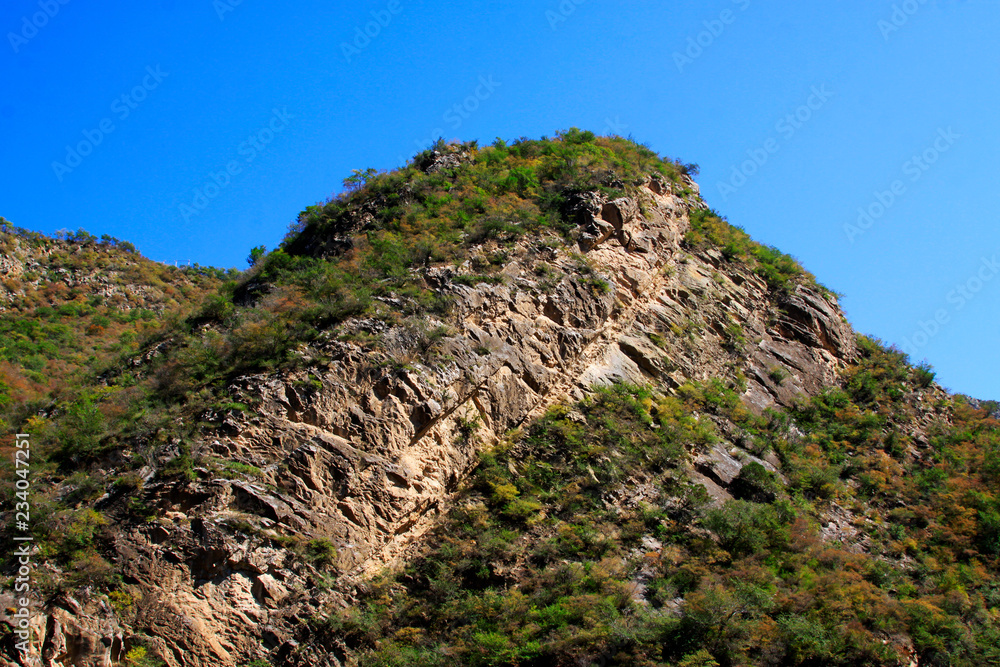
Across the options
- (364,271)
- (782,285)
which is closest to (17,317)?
(364,271)

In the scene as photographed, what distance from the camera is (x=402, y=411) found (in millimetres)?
16359

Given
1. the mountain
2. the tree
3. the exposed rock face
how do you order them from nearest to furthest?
the exposed rock face
the mountain
the tree

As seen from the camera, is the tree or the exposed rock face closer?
the exposed rock face

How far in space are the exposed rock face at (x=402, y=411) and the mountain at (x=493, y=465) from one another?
7cm

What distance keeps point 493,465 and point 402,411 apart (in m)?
3.00

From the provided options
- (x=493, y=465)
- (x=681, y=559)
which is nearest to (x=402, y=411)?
(x=493, y=465)

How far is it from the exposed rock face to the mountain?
0.23ft

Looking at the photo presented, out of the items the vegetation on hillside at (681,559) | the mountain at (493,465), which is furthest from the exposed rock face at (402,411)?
the vegetation on hillside at (681,559)

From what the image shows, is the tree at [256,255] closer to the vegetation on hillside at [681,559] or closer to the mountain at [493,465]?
the mountain at [493,465]

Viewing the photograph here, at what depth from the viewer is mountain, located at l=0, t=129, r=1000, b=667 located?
506 inches

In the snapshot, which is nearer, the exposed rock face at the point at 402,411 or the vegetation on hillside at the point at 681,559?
the exposed rock face at the point at 402,411

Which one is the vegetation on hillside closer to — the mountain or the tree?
the mountain

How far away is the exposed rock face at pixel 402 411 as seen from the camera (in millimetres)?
12664

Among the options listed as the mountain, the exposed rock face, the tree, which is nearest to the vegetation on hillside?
the mountain
